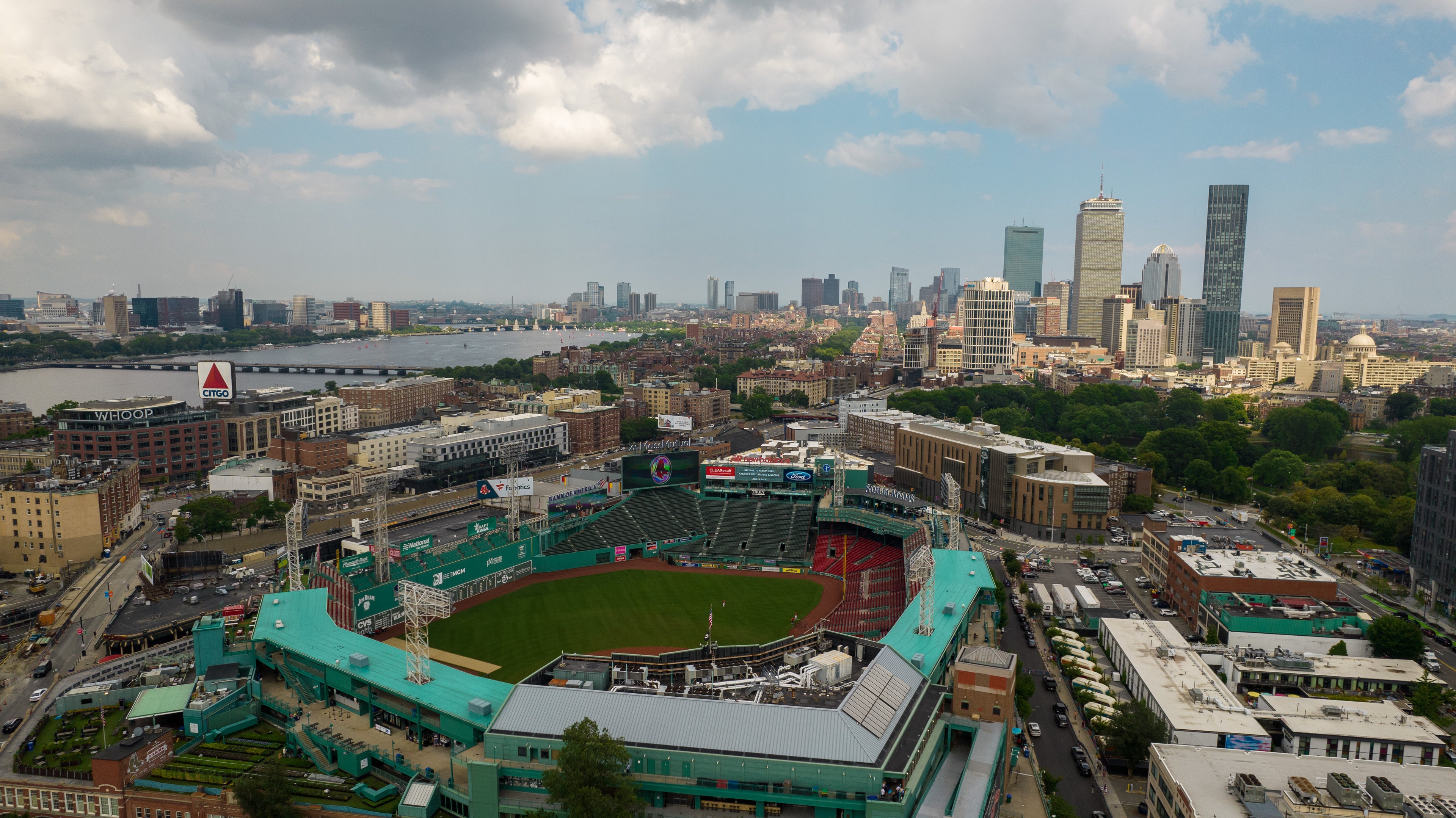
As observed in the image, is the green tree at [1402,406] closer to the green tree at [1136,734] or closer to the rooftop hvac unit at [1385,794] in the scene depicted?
the green tree at [1136,734]

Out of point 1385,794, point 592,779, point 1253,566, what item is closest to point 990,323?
point 1253,566

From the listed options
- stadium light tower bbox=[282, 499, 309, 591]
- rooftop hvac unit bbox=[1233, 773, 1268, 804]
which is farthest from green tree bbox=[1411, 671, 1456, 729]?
stadium light tower bbox=[282, 499, 309, 591]

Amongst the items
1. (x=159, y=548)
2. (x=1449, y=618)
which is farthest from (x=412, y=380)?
(x=1449, y=618)

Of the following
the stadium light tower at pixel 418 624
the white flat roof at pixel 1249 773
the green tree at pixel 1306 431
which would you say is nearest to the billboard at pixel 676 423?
the stadium light tower at pixel 418 624

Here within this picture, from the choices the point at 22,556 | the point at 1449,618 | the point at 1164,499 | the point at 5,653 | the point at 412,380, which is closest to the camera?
the point at 5,653

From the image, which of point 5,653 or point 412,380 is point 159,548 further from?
point 412,380
